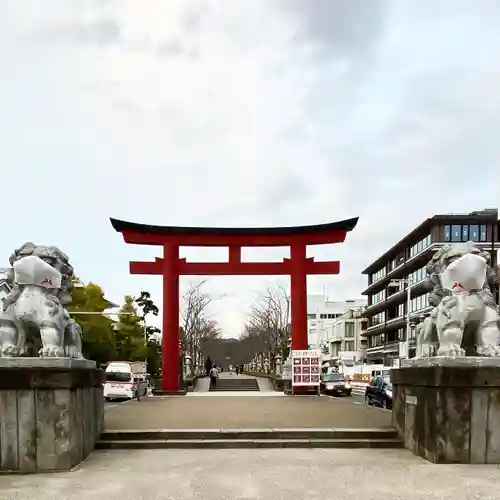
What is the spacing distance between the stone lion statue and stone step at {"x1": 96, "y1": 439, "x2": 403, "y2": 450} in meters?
1.57

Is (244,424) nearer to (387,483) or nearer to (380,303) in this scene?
(387,483)

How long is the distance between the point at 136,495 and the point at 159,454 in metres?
2.39

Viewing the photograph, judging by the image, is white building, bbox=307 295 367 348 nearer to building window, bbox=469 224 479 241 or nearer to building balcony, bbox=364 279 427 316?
building balcony, bbox=364 279 427 316

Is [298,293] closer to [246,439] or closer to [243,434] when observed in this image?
[243,434]

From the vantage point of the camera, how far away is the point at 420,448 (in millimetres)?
8516

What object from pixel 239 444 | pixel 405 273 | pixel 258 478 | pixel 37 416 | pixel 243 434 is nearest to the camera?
pixel 258 478

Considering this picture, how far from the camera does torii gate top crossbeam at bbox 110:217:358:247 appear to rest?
79.0ft

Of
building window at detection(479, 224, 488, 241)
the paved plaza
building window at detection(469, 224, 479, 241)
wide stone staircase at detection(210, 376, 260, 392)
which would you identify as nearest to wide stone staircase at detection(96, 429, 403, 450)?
the paved plaza

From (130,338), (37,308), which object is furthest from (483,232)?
(37,308)

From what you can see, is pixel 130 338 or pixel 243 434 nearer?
pixel 243 434

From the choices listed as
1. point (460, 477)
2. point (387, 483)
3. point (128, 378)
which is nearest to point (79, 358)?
point (387, 483)

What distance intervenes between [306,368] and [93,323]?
22555 mm

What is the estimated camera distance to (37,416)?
765 centimetres

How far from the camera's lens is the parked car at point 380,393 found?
66.8 ft
